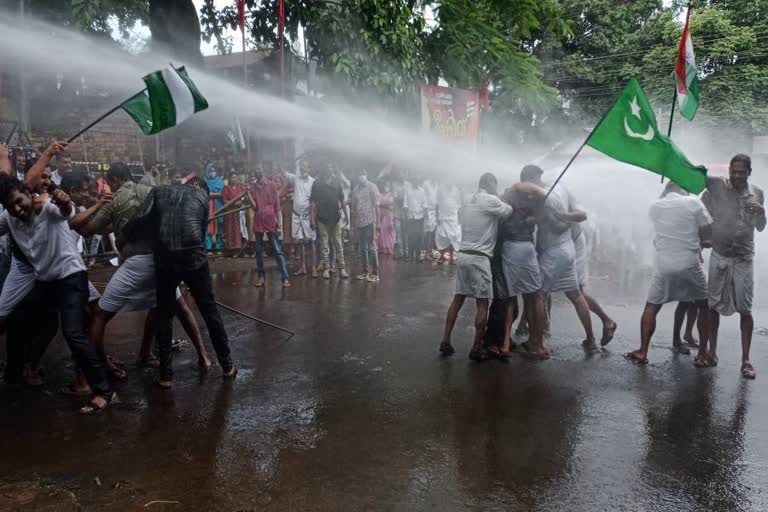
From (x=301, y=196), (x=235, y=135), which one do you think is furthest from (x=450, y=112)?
(x=235, y=135)

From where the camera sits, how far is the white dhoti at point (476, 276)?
5664 mm

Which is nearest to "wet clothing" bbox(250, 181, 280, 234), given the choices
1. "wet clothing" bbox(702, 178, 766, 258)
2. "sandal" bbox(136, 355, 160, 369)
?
"sandal" bbox(136, 355, 160, 369)

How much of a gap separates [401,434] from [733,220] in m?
3.59

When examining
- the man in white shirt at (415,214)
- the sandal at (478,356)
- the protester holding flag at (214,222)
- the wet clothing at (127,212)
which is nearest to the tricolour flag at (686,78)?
the sandal at (478,356)

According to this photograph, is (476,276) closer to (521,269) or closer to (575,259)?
(521,269)

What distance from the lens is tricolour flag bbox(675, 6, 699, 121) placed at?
654cm

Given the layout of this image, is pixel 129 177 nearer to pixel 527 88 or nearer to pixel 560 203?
pixel 560 203

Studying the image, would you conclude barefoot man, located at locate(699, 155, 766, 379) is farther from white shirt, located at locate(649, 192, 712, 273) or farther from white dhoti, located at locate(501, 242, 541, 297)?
white dhoti, located at locate(501, 242, 541, 297)

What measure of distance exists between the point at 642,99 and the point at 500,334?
2510 millimetres

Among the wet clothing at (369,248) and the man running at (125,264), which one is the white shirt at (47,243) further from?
the wet clothing at (369,248)

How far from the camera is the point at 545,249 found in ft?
20.3

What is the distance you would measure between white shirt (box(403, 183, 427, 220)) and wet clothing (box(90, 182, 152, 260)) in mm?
7977

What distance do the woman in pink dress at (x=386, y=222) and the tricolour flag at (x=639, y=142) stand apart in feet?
24.5

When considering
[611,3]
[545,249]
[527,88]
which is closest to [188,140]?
[527,88]
